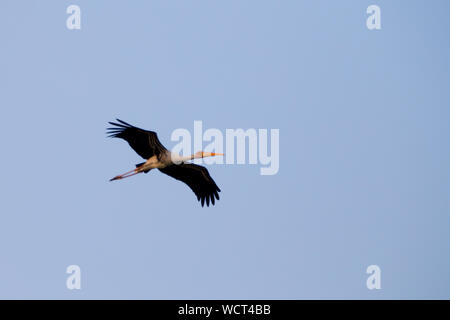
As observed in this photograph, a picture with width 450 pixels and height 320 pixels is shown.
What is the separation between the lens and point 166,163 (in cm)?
2484

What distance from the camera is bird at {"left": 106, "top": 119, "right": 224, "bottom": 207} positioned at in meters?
24.0

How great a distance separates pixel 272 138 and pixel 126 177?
5.81 metres

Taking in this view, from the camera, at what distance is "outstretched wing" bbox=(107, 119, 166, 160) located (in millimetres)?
23812

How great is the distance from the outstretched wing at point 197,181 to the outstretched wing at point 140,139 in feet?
4.20

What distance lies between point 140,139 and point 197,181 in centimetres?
244

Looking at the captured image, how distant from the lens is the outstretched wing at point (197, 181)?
2562 cm

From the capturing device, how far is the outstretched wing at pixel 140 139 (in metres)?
23.8
